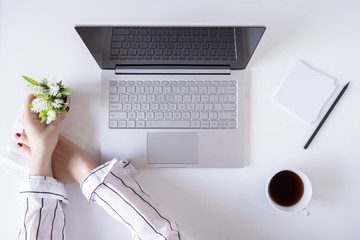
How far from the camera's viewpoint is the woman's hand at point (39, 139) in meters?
0.70

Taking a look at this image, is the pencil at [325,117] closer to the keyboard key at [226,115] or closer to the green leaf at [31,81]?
the keyboard key at [226,115]

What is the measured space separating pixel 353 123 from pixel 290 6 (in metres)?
0.38

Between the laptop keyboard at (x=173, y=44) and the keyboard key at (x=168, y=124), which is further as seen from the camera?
the keyboard key at (x=168, y=124)

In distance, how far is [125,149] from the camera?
74 centimetres

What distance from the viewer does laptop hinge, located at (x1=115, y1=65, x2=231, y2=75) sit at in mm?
724

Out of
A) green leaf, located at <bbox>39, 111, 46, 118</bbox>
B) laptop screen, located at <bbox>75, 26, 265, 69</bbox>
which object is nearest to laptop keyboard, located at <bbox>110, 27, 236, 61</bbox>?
laptop screen, located at <bbox>75, 26, 265, 69</bbox>

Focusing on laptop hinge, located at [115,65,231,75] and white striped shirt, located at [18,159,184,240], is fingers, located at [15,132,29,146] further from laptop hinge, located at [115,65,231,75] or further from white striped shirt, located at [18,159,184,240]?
laptop hinge, located at [115,65,231,75]

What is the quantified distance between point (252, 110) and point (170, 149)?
0.85 feet

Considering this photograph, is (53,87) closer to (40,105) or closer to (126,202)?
(40,105)

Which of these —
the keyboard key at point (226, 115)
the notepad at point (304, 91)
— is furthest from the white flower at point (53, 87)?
the notepad at point (304, 91)

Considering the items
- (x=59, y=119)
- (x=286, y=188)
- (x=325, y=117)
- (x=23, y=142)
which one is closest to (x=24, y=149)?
(x=23, y=142)

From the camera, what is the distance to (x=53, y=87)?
68cm

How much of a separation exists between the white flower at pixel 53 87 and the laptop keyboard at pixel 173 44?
160 millimetres

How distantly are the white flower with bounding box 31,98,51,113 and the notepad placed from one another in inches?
24.2
